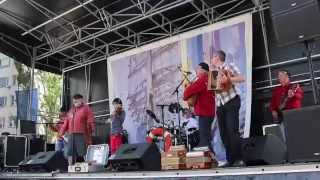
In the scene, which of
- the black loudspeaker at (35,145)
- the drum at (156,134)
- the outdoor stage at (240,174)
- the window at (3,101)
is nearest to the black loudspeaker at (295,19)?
the outdoor stage at (240,174)

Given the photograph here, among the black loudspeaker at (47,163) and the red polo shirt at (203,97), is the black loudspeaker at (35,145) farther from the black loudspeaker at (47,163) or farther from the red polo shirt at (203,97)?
the red polo shirt at (203,97)

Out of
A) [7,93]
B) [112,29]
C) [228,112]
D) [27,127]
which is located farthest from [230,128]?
[7,93]

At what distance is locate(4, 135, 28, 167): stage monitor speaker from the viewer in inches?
270

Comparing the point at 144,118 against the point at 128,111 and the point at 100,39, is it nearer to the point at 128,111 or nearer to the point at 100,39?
the point at 128,111

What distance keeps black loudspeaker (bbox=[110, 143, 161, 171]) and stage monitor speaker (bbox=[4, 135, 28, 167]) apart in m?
3.30

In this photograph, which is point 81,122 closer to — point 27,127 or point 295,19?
point 27,127

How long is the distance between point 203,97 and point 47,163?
7.91 ft

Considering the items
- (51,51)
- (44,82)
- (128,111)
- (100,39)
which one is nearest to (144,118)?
(128,111)

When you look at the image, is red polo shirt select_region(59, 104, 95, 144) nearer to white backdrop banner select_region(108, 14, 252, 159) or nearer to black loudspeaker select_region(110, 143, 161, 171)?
white backdrop banner select_region(108, 14, 252, 159)

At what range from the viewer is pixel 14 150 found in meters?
7.03

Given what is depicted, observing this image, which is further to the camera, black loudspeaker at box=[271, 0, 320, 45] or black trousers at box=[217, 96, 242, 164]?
black trousers at box=[217, 96, 242, 164]

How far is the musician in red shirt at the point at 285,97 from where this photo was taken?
4984 millimetres

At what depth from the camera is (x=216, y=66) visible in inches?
173

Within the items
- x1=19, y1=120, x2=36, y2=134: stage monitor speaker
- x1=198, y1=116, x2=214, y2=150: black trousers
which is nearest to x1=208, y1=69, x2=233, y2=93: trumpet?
x1=198, y1=116, x2=214, y2=150: black trousers
